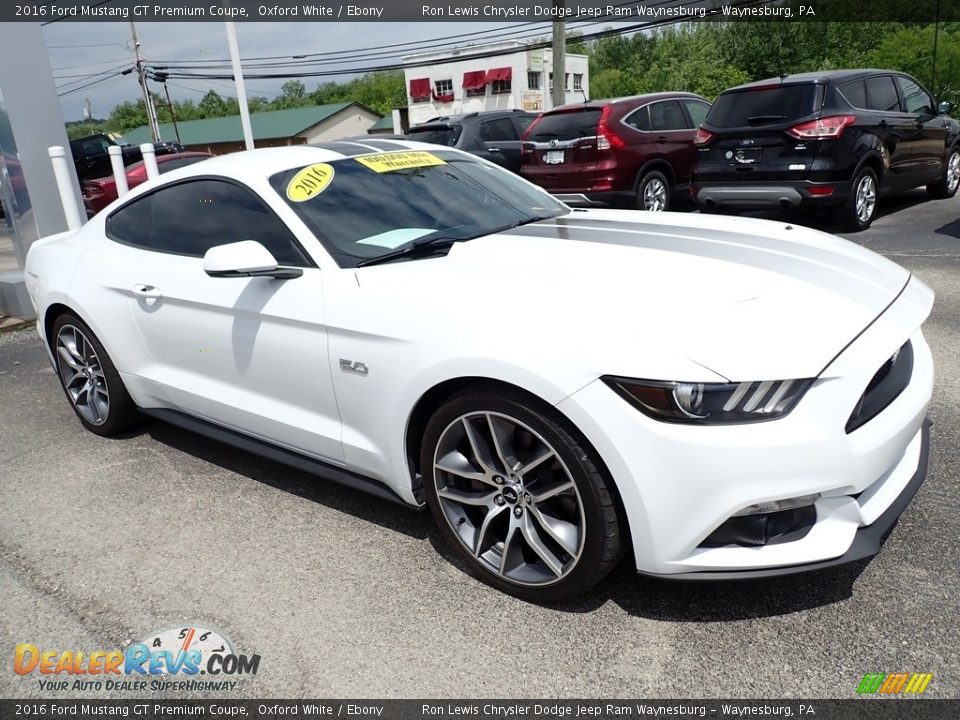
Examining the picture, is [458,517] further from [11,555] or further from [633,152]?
[633,152]

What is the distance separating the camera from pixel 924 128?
927 cm

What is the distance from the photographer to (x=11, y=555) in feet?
10.5

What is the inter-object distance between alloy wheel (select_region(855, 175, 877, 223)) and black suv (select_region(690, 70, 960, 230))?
12 millimetres

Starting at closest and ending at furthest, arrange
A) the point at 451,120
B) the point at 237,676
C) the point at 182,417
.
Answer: the point at 237,676 < the point at 182,417 < the point at 451,120

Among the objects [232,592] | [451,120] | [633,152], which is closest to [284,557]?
[232,592]

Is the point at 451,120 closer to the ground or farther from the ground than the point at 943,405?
farther from the ground

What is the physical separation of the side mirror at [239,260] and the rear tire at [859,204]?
7.34 meters

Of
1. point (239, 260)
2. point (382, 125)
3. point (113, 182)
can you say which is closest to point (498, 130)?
point (113, 182)

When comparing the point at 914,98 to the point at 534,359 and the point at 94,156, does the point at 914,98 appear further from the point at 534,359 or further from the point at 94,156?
the point at 94,156

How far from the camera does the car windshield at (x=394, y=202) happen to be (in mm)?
3061

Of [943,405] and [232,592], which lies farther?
[943,405]

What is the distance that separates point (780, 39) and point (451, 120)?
46.5 m

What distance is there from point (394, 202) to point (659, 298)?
4.64 feet

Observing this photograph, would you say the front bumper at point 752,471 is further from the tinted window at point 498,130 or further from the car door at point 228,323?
the tinted window at point 498,130
